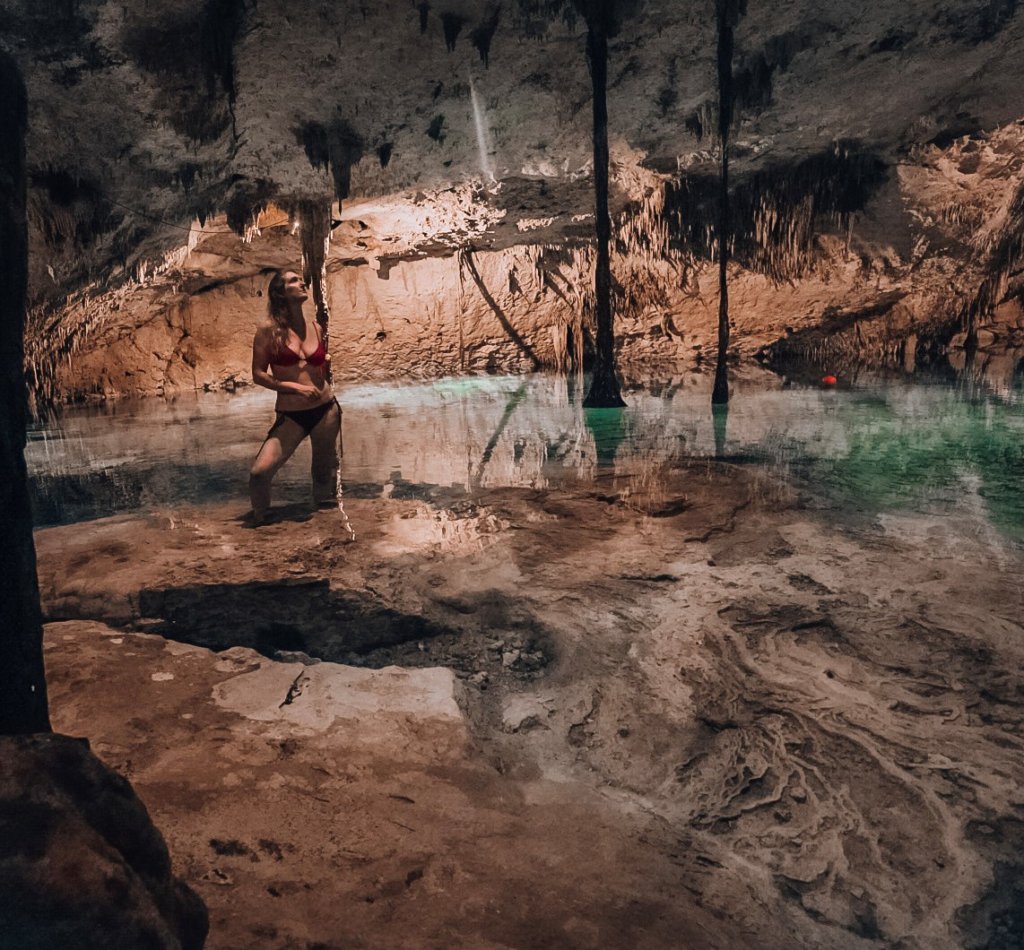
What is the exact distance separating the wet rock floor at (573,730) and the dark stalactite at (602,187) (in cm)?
576

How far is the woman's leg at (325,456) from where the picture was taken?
4.24 m

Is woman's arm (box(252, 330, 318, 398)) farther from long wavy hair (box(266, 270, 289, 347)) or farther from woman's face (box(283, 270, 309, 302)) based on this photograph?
woman's face (box(283, 270, 309, 302))

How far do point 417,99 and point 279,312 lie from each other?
6.16 metres

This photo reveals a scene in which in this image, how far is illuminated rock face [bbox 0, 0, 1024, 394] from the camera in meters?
7.90

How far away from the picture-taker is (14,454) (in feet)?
4.27

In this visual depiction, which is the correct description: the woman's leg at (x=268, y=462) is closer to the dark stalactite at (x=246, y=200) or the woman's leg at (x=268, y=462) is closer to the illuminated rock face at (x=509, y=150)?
the illuminated rock face at (x=509, y=150)

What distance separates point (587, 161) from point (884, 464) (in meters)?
7.24

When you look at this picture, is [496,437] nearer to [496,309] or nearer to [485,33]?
[485,33]

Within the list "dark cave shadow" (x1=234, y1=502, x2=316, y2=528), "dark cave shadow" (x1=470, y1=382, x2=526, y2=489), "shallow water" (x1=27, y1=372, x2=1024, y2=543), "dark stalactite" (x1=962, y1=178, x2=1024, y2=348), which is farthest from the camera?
"dark stalactite" (x1=962, y1=178, x2=1024, y2=348)

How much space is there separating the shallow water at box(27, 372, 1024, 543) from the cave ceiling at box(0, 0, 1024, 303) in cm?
311

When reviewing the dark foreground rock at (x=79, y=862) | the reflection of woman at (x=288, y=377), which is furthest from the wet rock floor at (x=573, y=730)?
the reflection of woman at (x=288, y=377)

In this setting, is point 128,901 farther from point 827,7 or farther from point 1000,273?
point 1000,273

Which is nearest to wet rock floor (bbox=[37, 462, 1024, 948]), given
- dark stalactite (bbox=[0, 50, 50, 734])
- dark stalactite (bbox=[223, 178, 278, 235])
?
dark stalactite (bbox=[0, 50, 50, 734])

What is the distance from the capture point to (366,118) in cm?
916
